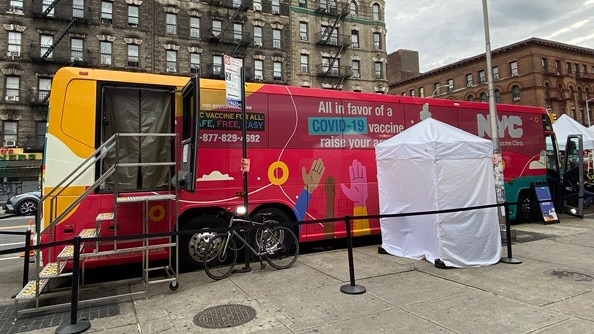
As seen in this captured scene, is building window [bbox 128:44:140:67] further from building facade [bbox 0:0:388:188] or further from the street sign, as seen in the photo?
the street sign

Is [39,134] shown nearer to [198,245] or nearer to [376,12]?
[198,245]

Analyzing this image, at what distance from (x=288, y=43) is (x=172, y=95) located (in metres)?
34.3

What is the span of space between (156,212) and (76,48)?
31016 mm

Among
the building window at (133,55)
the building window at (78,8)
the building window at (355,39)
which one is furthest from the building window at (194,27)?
the building window at (355,39)

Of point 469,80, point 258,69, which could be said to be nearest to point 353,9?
point 258,69

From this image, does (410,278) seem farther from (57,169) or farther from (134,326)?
(57,169)

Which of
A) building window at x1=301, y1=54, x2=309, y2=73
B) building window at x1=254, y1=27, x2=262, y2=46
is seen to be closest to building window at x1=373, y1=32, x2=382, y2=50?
building window at x1=301, y1=54, x2=309, y2=73

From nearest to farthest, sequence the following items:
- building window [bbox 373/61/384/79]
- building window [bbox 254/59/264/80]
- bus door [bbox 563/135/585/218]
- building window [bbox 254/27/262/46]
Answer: bus door [bbox 563/135/585/218] → building window [bbox 254/59/264/80] → building window [bbox 254/27/262/46] → building window [bbox 373/61/384/79]

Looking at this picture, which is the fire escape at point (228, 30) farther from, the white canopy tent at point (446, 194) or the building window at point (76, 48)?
the white canopy tent at point (446, 194)

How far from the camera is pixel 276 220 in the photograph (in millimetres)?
7609

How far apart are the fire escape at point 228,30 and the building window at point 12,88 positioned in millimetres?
14858

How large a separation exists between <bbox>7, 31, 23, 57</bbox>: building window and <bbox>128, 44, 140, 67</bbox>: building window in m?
8.04

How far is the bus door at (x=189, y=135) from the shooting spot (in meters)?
5.83

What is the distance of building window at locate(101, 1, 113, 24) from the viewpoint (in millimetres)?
31953
